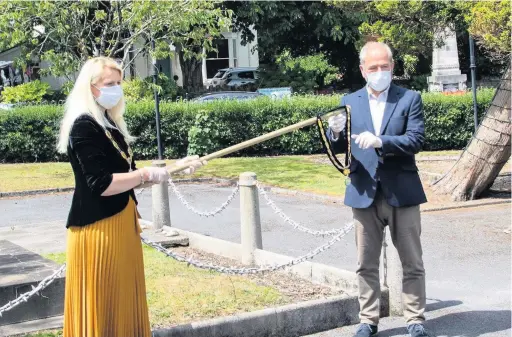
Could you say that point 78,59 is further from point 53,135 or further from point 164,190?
point 164,190

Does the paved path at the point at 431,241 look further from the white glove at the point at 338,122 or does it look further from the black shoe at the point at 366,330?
the white glove at the point at 338,122

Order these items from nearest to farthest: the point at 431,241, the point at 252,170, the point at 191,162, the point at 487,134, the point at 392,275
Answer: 1. the point at 191,162
2. the point at 392,275
3. the point at 431,241
4. the point at 487,134
5. the point at 252,170

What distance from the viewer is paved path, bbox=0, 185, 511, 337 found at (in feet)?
21.0

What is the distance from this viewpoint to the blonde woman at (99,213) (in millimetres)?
4539

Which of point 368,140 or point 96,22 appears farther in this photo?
point 96,22

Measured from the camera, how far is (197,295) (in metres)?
6.79

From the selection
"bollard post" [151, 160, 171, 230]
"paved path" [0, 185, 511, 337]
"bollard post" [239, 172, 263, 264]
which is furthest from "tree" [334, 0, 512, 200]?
"bollard post" [239, 172, 263, 264]

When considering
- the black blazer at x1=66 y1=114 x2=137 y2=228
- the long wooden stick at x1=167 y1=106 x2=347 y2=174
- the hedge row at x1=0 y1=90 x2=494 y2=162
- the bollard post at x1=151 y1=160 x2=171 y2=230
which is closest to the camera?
the black blazer at x1=66 y1=114 x2=137 y2=228

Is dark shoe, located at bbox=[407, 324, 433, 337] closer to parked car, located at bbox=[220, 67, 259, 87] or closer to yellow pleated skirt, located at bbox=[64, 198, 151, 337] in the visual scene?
yellow pleated skirt, located at bbox=[64, 198, 151, 337]

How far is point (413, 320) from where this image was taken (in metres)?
5.64

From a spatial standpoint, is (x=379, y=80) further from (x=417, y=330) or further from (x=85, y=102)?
(x=85, y=102)

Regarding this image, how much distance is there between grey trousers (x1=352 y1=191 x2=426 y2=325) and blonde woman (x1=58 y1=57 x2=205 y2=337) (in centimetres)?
171

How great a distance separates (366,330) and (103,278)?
2159 mm


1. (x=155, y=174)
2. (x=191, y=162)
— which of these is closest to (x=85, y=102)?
(x=155, y=174)
